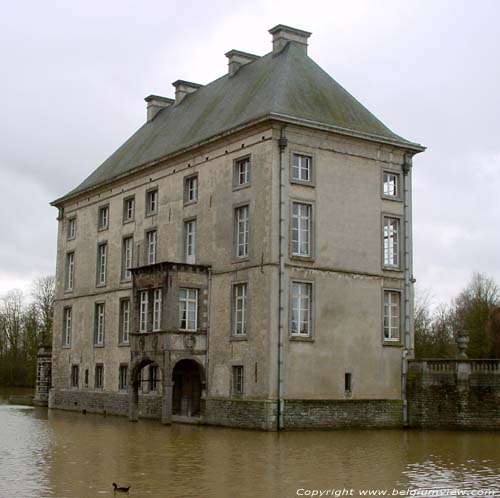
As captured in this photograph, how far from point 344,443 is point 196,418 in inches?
373

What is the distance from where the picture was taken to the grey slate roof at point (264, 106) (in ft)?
104

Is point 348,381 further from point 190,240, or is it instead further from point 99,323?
point 99,323

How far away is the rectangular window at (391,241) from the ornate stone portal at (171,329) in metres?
6.64

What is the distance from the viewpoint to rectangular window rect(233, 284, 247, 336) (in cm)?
3041

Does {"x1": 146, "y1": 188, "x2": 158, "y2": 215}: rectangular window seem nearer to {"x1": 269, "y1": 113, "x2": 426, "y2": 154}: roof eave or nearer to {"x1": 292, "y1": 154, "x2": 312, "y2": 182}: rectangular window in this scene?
{"x1": 292, "y1": 154, "x2": 312, "y2": 182}: rectangular window

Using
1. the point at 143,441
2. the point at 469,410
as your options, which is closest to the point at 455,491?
the point at 143,441

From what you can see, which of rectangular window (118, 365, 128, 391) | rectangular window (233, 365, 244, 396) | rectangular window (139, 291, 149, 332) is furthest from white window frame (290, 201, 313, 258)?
rectangular window (118, 365, 128, 391)

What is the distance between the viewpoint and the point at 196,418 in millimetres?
32031

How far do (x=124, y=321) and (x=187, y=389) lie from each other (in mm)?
6107

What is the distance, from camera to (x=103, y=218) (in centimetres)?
4131

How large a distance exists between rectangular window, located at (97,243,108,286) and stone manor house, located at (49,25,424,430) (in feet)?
14.5

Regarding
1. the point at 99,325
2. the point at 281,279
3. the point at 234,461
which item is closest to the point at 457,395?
the point at 281,279

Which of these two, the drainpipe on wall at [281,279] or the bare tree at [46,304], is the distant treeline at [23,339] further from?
the drainpipe on wall at [281,279]

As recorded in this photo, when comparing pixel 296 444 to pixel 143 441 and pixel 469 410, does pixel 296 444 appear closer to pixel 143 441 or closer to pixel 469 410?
pixel 143 441
